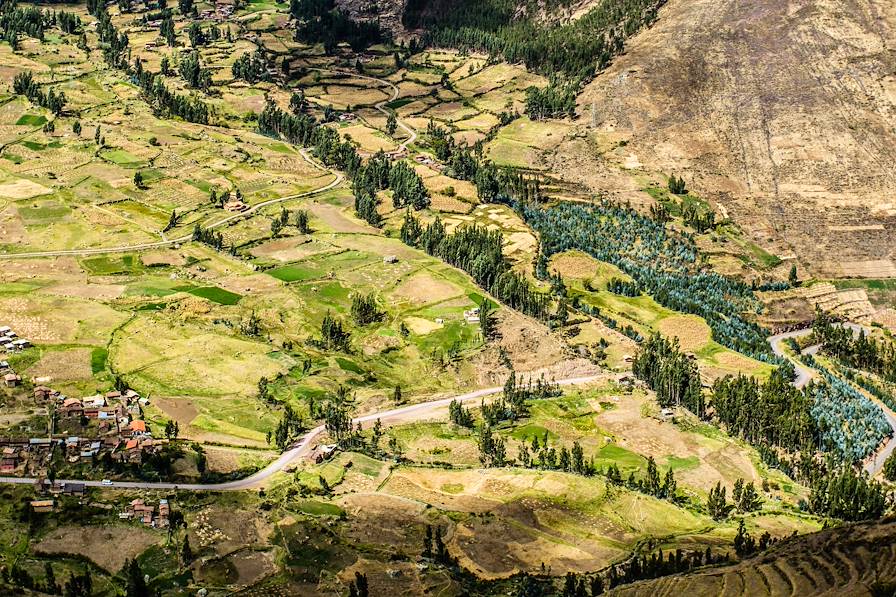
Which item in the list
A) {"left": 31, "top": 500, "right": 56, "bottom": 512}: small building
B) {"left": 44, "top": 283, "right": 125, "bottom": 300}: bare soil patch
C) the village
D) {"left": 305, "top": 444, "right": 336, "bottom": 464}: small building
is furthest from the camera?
{"left": 44, "top": 283, "right": 125, "bottom": 300}: bare soil patch

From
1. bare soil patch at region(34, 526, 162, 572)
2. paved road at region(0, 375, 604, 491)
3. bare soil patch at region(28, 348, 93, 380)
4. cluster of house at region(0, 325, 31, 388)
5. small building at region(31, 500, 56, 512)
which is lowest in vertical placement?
paved road at region(0, 375, 604, 491)

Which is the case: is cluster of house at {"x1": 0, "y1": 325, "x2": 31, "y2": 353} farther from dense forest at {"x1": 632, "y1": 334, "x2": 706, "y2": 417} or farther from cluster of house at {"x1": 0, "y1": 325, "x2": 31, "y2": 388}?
dense forest at {"x1": 632, "y1": 334, "x2": 706, "y2": 417}

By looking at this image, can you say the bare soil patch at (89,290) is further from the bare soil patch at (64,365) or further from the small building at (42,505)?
the small building at (42,505)

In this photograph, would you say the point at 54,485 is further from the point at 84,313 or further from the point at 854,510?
A: the point at 854,510

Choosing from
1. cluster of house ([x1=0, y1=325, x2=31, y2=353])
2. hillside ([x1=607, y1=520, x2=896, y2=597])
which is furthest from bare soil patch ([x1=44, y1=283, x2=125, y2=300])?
hillside ([x1=607, y1=520, x2=896, y2=597])

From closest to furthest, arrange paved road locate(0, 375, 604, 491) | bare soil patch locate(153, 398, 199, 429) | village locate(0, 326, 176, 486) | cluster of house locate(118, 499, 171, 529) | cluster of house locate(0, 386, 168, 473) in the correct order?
cluster of house locate(118, 499, 171, 529)
paved road locate(0, 375, 604, 491)
village locate(0, 326, 176, 486)
cluster of house locate(0, 386, 168, 473)
bare soil patch locate(153, 398, 199, 429)

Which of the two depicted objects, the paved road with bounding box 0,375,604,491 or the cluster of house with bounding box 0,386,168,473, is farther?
the cluster of house with bounding box 0,386,168,473

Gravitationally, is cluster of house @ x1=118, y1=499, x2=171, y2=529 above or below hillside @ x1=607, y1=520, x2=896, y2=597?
below
